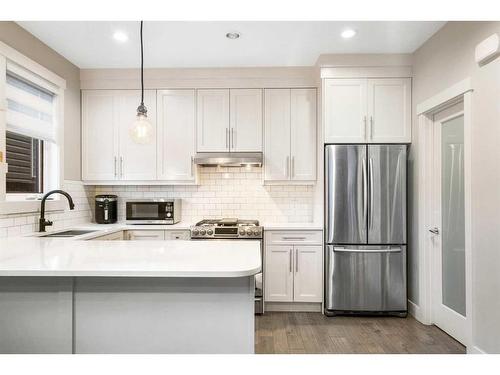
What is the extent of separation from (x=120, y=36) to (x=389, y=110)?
8.84 ft

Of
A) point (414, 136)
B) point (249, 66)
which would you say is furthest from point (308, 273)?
point (249, 66)

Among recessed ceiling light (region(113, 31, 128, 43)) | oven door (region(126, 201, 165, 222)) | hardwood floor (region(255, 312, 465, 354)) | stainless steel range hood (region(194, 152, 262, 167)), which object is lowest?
hardwood floor (region(255, 312, 465, 354))

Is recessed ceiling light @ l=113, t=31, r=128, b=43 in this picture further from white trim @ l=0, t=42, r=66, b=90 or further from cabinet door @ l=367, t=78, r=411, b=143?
cabinet door @ l=367, t=78, r=411, b=143

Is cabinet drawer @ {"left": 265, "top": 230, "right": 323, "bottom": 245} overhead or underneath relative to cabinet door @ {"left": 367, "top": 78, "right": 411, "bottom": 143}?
underneath

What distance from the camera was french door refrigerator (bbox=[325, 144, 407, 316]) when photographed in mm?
3266

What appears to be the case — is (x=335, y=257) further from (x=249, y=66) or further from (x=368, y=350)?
(x=249, y=66)

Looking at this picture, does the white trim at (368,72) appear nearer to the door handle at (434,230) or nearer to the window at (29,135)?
the door handle at (434,230)

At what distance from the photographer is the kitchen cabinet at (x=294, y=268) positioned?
345 cm

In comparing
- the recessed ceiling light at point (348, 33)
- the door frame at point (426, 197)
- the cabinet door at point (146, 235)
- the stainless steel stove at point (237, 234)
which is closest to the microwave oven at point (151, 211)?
the cabinet door at point (146, 235)

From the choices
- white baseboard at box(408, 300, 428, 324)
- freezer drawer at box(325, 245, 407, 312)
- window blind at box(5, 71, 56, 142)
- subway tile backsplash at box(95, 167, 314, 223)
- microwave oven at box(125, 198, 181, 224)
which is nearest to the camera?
window blind at box(5, 71, 56, 142)

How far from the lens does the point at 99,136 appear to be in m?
3.83

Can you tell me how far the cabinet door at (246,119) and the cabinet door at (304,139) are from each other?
0.38m

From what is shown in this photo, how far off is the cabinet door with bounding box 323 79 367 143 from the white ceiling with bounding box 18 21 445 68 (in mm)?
335

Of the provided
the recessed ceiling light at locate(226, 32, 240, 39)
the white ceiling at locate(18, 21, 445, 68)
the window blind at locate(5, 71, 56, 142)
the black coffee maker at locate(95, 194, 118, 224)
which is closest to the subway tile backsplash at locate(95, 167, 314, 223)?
the black coffee maker at locate(95, 194, 118, 224)
